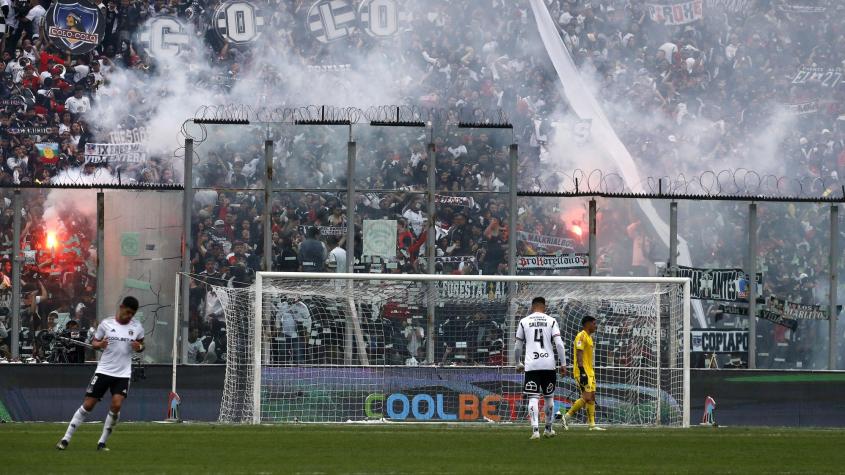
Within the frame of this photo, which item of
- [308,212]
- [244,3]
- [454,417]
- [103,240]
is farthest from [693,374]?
[244,3]

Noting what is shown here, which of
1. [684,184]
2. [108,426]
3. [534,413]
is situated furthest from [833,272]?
[108,426]

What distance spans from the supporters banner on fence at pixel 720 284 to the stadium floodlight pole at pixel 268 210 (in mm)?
7406

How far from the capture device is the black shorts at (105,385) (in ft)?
45.0

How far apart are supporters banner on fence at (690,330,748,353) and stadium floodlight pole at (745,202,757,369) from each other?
0.87 feet

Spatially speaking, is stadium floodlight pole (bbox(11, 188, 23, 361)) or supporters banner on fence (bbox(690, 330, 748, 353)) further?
supporters banner on fence (bbox(690, 330, 748, 353))

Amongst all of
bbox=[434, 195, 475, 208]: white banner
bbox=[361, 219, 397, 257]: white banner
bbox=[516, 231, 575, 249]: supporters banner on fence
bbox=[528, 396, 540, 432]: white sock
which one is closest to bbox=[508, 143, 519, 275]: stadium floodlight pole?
bbox=[434, 195, 475, 208]: white banner

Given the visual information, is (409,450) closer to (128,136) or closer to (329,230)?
(329,230)

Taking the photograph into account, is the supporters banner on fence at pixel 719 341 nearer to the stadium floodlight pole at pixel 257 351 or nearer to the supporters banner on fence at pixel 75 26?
the stadium floodlight pole at pixel 257 351

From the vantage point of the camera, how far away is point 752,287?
23.0 metres

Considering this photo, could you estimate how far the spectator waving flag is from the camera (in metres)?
32.6

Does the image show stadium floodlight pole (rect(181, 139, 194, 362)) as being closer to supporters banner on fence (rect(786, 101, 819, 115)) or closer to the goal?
the goal

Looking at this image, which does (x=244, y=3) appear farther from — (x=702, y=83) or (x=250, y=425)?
(x=250, y=425)

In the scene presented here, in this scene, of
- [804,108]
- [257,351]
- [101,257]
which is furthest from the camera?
[804,108]

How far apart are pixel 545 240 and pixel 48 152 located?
14590 millimetres
